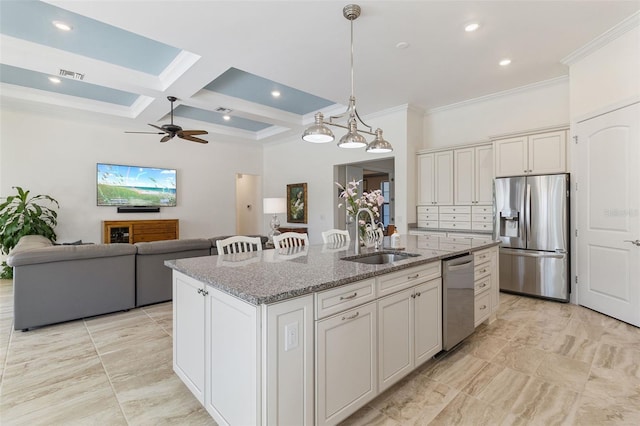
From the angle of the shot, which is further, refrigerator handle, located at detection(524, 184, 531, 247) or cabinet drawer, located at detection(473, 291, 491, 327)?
refrigerator handle, located at detection(524, 184, 531, 247)

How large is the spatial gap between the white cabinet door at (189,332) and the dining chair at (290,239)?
3.85 feet

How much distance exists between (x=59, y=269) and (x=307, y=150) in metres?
5.17

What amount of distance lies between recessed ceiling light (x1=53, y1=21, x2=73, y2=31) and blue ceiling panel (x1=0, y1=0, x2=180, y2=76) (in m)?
0.03

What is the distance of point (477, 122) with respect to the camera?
5133 mm

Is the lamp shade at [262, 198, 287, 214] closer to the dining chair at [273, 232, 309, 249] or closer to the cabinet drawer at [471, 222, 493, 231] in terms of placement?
the dining chair at [273, 232, 309, 249]

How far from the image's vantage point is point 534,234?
4109 mm

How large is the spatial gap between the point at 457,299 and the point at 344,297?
1.39m

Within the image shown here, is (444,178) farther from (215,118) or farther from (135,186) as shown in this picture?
(135,186)

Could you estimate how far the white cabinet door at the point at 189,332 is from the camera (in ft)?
5.99

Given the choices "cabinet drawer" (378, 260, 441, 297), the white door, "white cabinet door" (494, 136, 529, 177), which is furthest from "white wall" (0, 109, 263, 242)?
the white door

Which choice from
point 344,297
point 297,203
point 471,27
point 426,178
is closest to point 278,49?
point 471,27

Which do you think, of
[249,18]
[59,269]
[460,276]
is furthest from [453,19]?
[59,269]

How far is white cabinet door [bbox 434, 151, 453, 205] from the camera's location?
5.13m

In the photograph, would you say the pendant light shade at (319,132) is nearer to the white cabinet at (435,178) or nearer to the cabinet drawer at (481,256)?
the cabinet drawer at (481,256)
